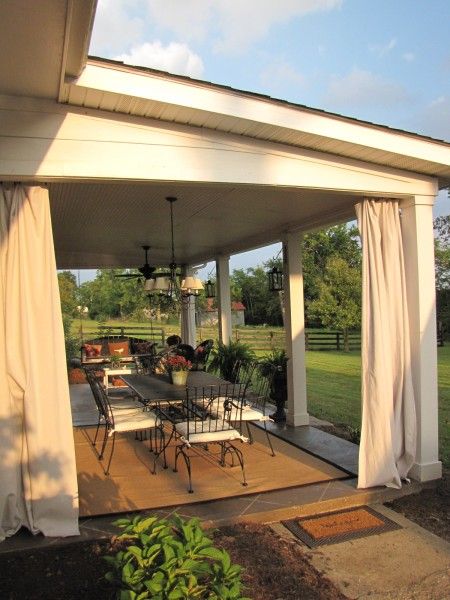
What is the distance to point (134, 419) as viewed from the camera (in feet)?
14.8

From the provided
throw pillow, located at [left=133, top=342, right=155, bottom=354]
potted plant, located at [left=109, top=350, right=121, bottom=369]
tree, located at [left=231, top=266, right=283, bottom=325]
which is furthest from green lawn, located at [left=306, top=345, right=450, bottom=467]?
tree, located at [left=231, top=266, right=283, bottom=325]

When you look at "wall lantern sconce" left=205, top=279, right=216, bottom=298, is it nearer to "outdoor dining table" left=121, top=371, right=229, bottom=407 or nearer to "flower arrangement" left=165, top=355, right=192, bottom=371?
"outdoor dining table" left=121, top=371, right=229, bottom=407

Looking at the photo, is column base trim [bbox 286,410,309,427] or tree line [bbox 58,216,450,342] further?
tree line [bbox 58,216,450,342]

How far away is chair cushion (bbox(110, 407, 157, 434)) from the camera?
4.30 meters

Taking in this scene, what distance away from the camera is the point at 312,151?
12.4 ft

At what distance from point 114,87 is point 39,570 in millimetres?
2919

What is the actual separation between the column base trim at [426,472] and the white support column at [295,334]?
213cm

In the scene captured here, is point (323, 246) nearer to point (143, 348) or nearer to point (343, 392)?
point (143, 348)

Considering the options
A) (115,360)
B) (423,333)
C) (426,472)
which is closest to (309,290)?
(115,360)

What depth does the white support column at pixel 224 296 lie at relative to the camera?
8586 millimetres

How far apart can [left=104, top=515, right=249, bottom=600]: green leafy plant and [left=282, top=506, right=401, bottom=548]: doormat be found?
1.58 metres

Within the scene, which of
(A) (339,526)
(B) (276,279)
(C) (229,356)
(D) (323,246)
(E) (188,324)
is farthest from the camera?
(D) (323,246)

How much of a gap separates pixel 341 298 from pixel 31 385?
628 inches

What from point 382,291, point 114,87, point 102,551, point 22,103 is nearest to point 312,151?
point 382,291
